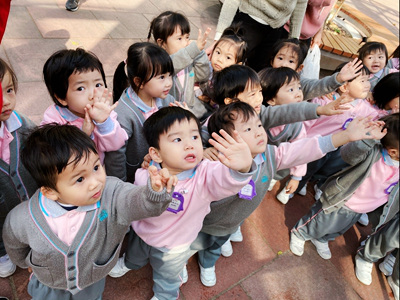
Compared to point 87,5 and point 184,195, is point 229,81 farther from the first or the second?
point 87,5

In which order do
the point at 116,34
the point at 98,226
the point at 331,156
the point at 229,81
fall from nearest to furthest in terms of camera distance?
1. the point at 98,226
2. the point at 229,81
3. the point at 331,156
4. the point at 116,34

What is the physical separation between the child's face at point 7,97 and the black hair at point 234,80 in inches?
49.2

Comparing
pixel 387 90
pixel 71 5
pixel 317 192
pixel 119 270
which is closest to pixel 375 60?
pixel 387 90

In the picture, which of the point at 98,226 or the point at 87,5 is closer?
the point at 98,226

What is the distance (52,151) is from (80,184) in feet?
0.55

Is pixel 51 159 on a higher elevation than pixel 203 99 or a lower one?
higher

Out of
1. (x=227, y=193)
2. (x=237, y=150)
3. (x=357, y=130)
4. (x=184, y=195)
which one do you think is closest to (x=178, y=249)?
(x=184, y=195)

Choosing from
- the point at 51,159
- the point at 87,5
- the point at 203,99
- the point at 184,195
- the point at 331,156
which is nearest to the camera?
Result: the point at 51,159

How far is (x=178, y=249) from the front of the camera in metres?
1.57

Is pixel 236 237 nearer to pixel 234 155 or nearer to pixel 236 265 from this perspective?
pixel 236 265

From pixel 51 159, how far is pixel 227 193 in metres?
0.74

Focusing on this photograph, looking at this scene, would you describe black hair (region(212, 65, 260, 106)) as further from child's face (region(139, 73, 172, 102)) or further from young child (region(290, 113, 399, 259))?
young child (region(290, 113, 399, 259))

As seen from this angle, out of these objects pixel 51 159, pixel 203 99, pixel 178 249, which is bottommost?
pixel 178 249

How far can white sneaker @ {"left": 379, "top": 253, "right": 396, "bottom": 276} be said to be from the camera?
2.46 metres
